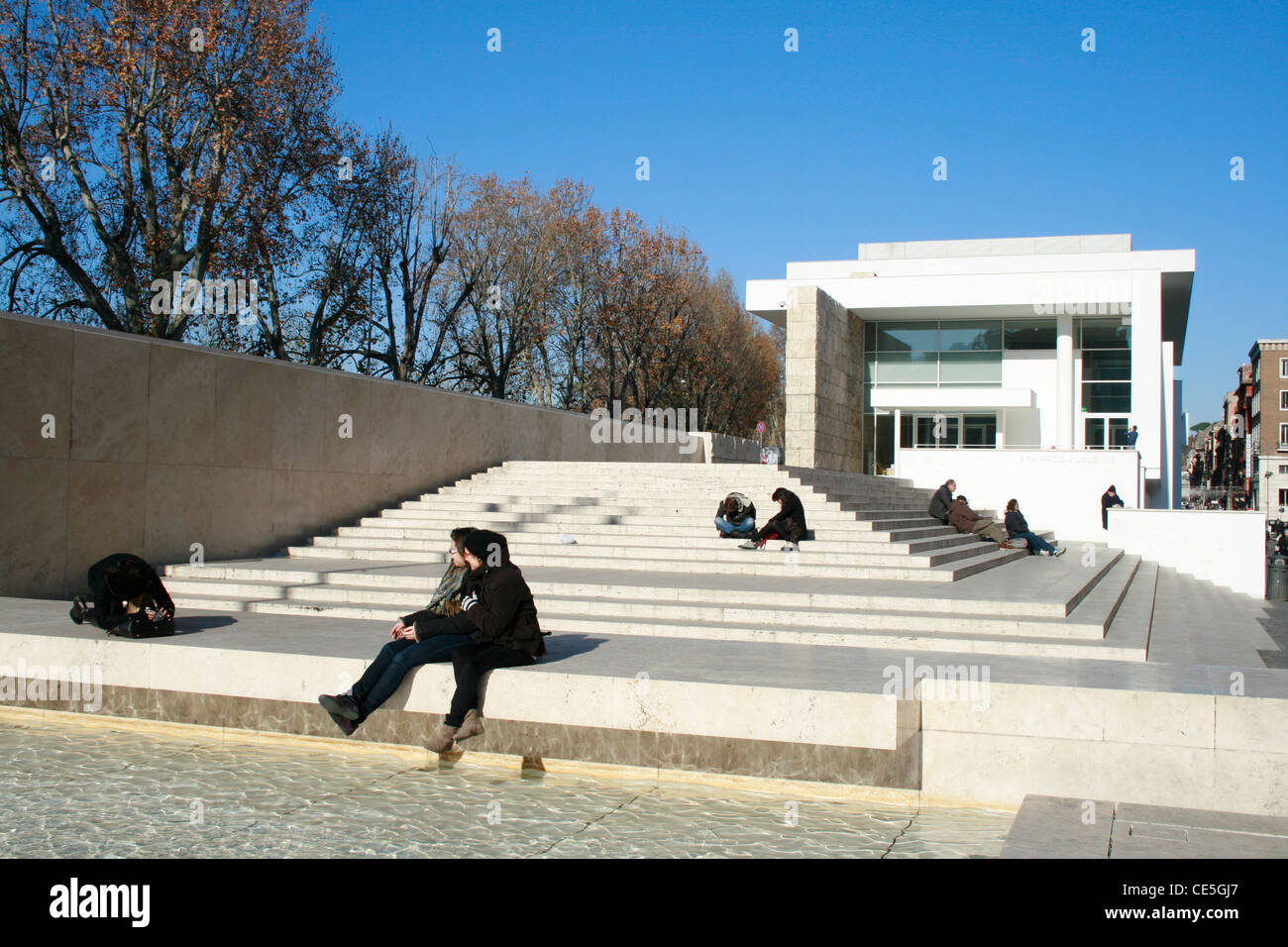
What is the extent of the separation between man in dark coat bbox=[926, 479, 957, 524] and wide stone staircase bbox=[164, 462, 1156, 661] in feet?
0.85

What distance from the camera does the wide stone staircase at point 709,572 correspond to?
31.7 feet

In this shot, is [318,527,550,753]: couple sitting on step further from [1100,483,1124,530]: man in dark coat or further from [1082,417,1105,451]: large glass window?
[1082,417,1105,451]: large glass window

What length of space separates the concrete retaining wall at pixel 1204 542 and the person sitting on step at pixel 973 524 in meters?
5.90

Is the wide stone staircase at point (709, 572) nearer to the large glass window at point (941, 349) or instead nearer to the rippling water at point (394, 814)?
the rippling water at point (394, 814)

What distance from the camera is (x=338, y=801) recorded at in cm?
617

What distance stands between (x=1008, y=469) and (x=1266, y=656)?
1758 cm

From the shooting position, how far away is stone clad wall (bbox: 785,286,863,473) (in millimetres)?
31156

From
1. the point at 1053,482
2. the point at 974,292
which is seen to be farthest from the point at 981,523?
the point at 974,292

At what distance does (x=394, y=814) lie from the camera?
235 inches

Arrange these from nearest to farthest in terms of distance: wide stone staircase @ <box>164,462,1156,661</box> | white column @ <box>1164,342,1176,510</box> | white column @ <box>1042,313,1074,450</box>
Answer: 1. wide stone staircase @ <box>164,462,1156,661</box>
2. white column @ <box>1164,342,1176,510</box>
3. white column @ <box>1042,313,1074,450</box>

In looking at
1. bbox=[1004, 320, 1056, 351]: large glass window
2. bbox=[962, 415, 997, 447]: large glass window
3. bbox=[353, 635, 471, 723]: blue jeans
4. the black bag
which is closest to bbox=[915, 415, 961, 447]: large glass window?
bbox=[962, 415, 997, 447]: large glass window

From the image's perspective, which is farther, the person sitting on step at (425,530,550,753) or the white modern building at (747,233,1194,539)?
the white modern building at (747,233,1194,539)
